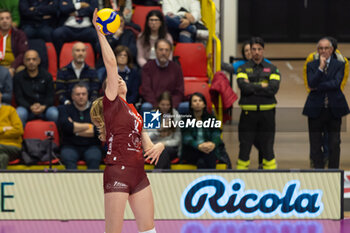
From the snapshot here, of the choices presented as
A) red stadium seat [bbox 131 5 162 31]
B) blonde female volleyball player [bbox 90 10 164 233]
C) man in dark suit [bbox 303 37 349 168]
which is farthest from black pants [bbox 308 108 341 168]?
blonde female volleyball player [bbox 90 10 164 233]

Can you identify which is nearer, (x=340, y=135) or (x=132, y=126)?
(x=132, y=126)

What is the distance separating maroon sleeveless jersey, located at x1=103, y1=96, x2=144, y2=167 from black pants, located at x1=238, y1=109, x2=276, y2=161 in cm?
344

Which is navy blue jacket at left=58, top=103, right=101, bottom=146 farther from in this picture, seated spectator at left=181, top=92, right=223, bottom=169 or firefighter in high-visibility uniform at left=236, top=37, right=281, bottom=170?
firefighter in high-visibility uniform at left=236, top=37, right=281, bottom=170

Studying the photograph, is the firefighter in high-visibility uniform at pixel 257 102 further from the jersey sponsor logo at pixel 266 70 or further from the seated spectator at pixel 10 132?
the seated spectator at pixel 10 132

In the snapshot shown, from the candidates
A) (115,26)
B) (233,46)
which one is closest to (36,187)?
(115,26)

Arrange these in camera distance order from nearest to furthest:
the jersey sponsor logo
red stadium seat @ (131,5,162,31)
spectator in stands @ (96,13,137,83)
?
the jersey sponsor logo
spectator in stands @ (96,13,137,83)
red stadium seat @ (131,5,162,31)

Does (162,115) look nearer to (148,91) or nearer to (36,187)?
(148,91)

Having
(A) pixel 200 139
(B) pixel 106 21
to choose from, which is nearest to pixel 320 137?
(A) pixel 200 139

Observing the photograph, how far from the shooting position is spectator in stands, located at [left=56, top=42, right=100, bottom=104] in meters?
9.01

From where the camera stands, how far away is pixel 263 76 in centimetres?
859

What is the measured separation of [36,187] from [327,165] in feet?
11.7

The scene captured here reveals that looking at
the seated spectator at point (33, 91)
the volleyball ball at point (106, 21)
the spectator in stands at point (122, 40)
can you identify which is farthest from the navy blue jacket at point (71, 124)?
the volleyball ball at point (106, 21)

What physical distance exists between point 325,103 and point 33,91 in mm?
3602

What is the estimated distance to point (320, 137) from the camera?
8898 millimetres
